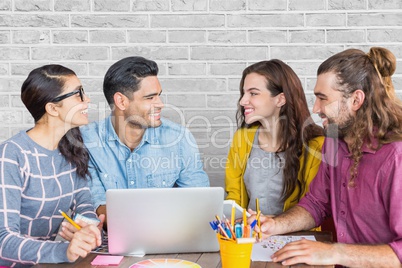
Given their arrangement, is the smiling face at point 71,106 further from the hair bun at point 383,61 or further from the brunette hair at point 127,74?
the hair bun at point 383,61

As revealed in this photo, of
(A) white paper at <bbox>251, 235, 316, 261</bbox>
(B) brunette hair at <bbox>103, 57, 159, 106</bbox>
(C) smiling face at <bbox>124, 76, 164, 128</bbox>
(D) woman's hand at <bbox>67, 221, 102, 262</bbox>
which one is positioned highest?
(B) brunette hair at <bbox>103, 57, 159, 106</bbox>

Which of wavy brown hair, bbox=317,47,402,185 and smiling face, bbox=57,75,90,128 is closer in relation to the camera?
wavy brown hair, bbox=317,47,402,185

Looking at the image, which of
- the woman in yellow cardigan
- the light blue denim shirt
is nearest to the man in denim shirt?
the light blue denim shirt

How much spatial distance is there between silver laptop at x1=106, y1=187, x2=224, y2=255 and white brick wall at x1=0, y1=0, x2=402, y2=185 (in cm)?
136

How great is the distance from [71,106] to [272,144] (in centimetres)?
99

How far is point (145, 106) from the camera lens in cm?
269

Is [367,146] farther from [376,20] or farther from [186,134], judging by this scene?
[376,20]

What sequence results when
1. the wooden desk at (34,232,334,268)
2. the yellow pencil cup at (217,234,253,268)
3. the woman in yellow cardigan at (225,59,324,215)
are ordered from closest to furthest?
the yellow pencil cup at (217,234,253,268) → the wooden desk at (34,232,334,268) → the woman in yellow cardigan at (225,59,324,215)

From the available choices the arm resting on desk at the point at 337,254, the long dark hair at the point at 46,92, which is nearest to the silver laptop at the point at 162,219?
the arm resting on desk at the point at 337,254

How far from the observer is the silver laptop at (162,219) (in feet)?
5.47

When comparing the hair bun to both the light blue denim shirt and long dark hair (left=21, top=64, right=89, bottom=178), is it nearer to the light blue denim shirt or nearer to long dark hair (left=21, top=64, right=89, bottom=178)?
the light blue denim shirt

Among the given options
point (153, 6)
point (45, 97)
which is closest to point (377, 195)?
point (45, 97)

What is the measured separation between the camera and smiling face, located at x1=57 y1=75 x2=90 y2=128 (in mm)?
2137

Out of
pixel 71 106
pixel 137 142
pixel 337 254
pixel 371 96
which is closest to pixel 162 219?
pixel 337 254
